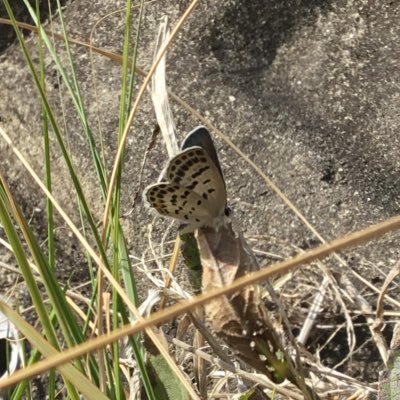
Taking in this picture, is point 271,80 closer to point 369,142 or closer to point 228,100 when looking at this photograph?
point 228,100

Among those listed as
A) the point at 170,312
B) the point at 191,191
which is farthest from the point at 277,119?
the point at 170,312

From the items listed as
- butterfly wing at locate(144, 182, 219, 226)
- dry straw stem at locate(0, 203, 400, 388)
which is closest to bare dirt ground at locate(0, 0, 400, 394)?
butterfly wing at locate(144, 182, 219, 226)

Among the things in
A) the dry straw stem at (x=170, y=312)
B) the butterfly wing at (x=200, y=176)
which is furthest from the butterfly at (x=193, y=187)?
the dry straw stem at (x=170, y=312)

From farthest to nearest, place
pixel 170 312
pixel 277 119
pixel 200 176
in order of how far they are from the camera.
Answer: pixel 277 119 → pixel 200 176 → pixel 170 312

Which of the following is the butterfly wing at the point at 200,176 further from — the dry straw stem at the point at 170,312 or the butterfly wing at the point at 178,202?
the dry straw stem at the point at 170,312

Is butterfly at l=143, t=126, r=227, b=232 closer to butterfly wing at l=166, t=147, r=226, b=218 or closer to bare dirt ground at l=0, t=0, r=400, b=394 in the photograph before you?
butterfly wing at l=166, t=147, r=226, b=218

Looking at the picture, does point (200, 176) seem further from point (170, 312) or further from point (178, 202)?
point (170, 312)

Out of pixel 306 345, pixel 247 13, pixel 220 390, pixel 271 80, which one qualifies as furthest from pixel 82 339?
pixel 247 13
